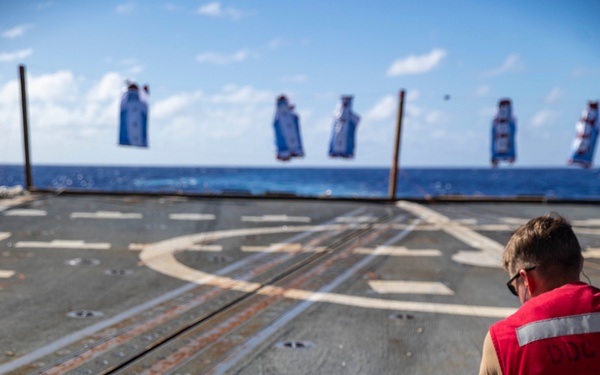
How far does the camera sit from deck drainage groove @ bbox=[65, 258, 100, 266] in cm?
1038

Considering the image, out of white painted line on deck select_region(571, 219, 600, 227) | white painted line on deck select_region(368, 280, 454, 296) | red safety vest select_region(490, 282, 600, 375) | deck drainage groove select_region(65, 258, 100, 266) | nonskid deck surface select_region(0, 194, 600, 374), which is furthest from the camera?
white painted line on deck select_region(571, 219, 600, 227)

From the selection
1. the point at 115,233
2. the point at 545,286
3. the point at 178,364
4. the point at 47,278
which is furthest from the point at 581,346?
the point at 115,233

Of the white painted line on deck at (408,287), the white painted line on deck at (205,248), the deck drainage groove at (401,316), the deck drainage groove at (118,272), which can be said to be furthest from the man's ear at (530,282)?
the white painted line on deck at (205,248)

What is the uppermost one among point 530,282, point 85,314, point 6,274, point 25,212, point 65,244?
point 530,282

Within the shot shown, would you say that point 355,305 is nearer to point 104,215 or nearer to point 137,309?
point 137,309

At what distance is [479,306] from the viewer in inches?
313

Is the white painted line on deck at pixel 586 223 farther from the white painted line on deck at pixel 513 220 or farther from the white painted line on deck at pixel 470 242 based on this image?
the white painted line on deck at pixel 470 242

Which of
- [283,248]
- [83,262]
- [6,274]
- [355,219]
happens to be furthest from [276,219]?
[6,274]

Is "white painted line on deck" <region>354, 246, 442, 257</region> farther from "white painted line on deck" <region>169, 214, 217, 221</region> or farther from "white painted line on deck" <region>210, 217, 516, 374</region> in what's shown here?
"white painted line on deck" <region>169, 214, 217, 221</region>

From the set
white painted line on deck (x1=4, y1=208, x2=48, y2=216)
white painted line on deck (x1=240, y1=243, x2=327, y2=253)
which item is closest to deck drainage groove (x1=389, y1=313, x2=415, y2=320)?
white painted line on deck (x1=240, y1=243, x2=327, y2=253)

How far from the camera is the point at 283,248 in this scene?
40.3ft

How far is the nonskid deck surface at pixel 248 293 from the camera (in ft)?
19.0

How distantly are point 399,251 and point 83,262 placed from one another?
6.85 m

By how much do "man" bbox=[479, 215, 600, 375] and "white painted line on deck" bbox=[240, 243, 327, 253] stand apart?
9.52m
